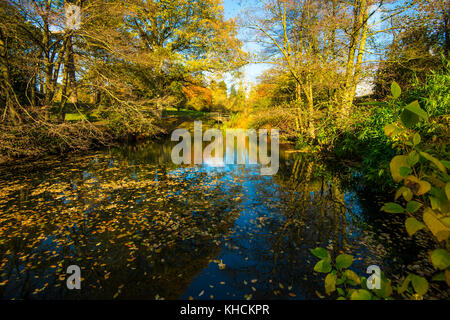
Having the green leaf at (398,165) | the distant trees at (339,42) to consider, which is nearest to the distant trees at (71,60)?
the distant trees at (339,42)

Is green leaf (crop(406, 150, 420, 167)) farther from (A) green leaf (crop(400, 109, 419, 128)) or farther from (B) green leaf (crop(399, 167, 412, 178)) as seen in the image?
(A) green leaf (crop(400, 109, 419, 128))

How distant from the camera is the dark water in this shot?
3.23 metres

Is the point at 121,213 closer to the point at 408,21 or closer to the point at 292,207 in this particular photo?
the point at 292,207

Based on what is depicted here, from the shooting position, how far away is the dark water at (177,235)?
3227 mm

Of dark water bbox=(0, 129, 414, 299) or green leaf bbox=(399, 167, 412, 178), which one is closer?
green leaf bbox=(399, 167, 412, 178)

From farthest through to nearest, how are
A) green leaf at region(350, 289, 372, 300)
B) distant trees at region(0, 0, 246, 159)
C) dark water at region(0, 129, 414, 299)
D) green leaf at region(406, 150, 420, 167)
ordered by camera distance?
distant trees at region(0, 0, 246, 159) → dark water at region(0, 129, 414, 299) → green leaf at region(406, 150, 420, 167) → green leaf at region(350, 289, 372, 300)

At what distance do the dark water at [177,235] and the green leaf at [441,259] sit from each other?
2.07 meters

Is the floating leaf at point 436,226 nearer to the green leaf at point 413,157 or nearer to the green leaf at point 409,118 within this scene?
the green leaf at point 413,157

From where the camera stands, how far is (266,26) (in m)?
13.1

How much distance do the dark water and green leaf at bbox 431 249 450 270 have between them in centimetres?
207

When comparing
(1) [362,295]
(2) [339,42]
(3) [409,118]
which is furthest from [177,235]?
(2) [339,42]

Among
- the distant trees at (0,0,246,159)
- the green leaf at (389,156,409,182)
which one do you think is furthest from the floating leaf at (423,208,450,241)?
the distant trees at (0,0,246,159)
